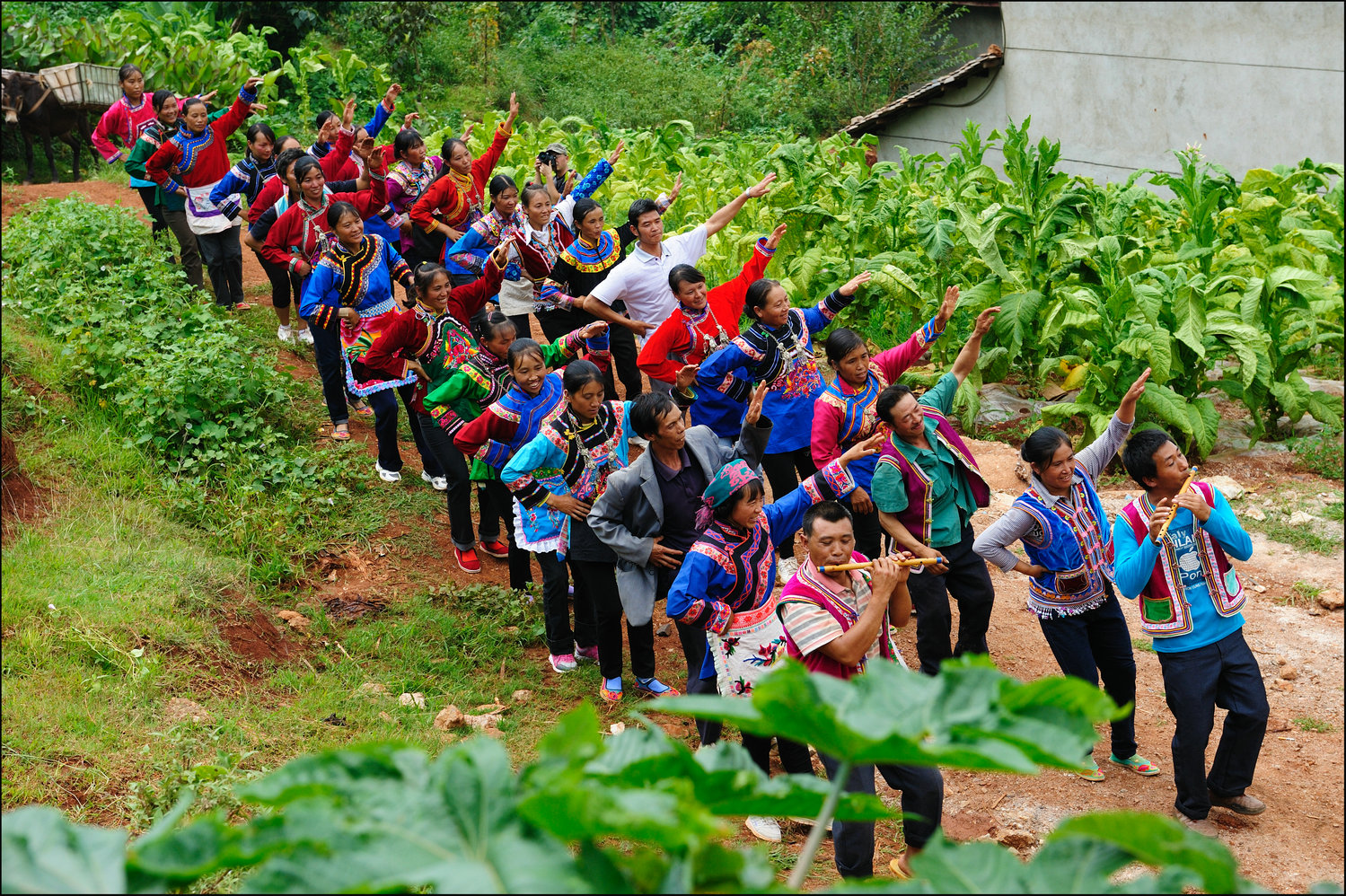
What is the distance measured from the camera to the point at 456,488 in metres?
7.16

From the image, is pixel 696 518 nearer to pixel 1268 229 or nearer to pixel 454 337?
pixel 454 337

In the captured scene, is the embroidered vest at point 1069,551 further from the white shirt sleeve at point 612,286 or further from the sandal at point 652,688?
the white shirt sleeve at point 612,286

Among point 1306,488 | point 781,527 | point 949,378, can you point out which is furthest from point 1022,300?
point 781,527

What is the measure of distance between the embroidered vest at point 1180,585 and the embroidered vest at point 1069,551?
1.10 ft

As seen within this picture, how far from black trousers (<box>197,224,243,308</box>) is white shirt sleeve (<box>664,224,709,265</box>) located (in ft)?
14.3

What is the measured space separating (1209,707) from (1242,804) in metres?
0.52

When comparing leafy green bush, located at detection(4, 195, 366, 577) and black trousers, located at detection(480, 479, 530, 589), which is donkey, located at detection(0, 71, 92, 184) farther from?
black trousers, located at detection(480, 479, 530, 589)

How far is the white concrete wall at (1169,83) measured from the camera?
12.4 metres

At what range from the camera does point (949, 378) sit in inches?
230

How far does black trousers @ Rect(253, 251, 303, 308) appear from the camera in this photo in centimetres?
963

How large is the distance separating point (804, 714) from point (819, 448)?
14.7ft

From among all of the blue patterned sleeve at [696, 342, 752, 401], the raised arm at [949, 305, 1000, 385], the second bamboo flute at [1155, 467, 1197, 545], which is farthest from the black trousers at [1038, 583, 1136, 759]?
the blue patterned sleeve at [696, 342, 752, 401]

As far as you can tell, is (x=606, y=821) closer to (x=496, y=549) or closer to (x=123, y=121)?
(x=496, y=549)

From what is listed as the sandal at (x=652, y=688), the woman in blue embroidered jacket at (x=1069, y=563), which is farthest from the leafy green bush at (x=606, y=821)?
the sandal at (x=652, y=688)
